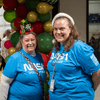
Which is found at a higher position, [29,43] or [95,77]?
[29,43]

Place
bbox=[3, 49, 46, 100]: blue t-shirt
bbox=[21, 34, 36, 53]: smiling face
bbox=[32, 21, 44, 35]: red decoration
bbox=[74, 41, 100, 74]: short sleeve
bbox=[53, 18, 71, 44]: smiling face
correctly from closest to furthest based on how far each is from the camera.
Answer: bbox=[74, 41, 100, 74]: short sleeve, bbox=[53, 18, 71, 44]: smiling face, bbox=[3, 49, 46, 100]: blue t-shirt, bbox=[21, 34, 36, 53]: smiling face, bbox=[32, 21, 44, 35]: red decoration

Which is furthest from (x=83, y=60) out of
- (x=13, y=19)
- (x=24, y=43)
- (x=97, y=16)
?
(x=97, y=16)

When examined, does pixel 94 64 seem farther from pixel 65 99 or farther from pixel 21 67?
pixel 21 67

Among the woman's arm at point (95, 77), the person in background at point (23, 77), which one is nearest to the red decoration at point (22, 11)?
the person in background at point (23, 77)

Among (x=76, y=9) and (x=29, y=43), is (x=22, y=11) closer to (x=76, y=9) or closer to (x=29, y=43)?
(x=29, y=43)

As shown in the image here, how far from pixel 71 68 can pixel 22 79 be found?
0.73 meters

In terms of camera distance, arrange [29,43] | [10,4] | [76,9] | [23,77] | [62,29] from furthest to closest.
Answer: [76,9] < [10,4] < [29,43] < [23,77] < [62,29]

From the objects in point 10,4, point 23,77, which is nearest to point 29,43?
point 23,77

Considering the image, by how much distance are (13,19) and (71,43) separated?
1.90 meters

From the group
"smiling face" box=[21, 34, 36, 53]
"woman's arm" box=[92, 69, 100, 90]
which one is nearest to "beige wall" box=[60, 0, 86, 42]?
"smiling face" box=[21, 34, 36, 53]

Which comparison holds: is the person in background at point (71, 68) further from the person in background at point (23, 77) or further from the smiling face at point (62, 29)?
the person in background at point (23, 77)

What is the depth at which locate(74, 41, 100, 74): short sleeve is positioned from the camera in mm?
1416

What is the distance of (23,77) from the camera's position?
6.15 ft

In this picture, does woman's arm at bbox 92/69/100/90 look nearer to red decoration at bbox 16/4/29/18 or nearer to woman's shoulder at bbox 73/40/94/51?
woman's shoulder at bbox 73/40/94/51
